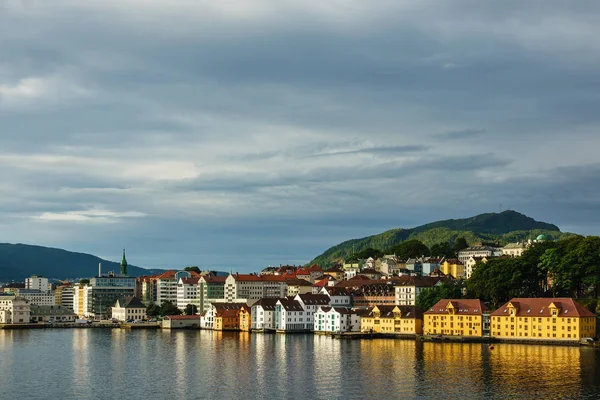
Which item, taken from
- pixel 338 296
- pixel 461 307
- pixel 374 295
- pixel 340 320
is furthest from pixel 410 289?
pixel 461 307

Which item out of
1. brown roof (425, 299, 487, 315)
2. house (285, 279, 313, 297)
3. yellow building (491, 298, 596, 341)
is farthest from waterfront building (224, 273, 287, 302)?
yellow building (491, 298, 596, 341)

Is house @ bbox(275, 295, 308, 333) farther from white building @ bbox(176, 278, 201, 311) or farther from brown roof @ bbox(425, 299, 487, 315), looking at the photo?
white building @ bbox(176, 278, 201, 311)

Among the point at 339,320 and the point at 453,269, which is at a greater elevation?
the point at 453,269

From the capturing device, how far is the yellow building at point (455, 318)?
9344 centimetres

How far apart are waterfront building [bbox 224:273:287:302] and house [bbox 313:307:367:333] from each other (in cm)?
3853

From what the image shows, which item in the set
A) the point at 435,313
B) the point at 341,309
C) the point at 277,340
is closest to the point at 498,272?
the point at 435,313

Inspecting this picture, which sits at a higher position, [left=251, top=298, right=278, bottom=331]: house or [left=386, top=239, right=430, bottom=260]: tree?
[left=386, top=239, right=430, bottom=260]: tree

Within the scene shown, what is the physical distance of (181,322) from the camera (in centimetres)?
13212

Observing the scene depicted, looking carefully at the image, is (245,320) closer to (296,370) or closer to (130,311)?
(130,311)

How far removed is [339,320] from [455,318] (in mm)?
18509

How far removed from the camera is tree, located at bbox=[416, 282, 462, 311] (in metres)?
Answer: 106

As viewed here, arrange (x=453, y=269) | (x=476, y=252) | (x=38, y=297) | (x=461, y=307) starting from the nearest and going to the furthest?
(x=461, y=307) → (x=453, y=269) → (x=476, y=252) → (x=38, y=297)

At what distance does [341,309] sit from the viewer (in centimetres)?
11031

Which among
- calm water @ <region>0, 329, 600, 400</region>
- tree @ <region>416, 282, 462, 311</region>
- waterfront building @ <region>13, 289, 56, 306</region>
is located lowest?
calm water @ <region>0, 329, 600, 400</region>
